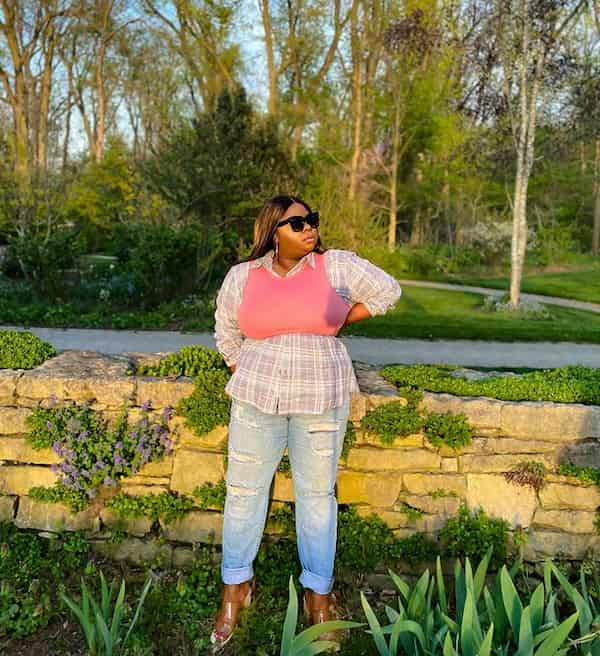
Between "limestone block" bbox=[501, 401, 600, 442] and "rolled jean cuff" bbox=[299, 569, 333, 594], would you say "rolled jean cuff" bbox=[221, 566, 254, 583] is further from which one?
"limestone block" bbox=[501, 401, 600, 442]

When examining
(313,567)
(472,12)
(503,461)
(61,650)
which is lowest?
(61,650)

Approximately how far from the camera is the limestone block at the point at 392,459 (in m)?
2.87

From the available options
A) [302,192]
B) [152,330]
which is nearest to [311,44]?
[302,192]

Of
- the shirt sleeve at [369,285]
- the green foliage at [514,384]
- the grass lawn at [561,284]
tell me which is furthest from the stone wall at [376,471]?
the grass lawn at [561,284]

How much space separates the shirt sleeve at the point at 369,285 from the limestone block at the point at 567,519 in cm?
133

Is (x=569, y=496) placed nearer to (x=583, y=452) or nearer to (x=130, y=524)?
(x=583, y=452)

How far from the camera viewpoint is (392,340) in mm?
7152

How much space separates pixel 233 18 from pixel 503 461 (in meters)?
21.6

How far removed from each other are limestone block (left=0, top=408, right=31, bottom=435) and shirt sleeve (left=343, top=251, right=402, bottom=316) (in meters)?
1.74

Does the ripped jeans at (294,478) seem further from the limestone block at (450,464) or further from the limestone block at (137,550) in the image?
the limestone block at (450,464)

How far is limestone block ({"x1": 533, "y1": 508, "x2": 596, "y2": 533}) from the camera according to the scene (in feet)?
9.31

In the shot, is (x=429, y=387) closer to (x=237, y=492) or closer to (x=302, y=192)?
(x=237, y=492)

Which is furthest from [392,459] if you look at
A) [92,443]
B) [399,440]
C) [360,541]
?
[92,443]

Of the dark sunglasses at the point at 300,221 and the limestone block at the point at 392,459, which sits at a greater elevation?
the dark sunglasses at the point at 300,221
